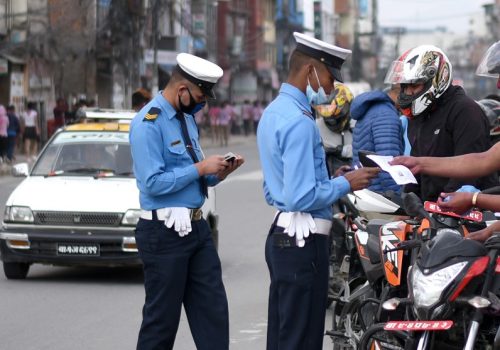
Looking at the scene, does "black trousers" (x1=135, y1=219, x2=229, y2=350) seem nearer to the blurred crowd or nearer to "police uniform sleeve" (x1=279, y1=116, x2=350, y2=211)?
"police uniform sleeve" (x1=279, y1=116, x2=350, y2=211)

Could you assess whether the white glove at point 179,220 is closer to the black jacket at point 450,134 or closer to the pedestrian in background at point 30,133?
the black jacket at point 450,134

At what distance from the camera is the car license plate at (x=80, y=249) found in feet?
42.4

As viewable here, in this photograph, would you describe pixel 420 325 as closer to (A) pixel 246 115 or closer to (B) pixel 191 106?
(B) pixel 191 106

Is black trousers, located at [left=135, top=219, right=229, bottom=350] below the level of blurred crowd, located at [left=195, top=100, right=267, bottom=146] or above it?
above

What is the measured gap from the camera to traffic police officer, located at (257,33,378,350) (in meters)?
6.47

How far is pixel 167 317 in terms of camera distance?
24.6 feet

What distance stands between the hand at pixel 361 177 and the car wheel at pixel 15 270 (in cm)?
754

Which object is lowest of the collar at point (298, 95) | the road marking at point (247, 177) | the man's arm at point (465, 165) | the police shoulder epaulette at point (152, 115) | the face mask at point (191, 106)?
the road marking at point (247, 177)

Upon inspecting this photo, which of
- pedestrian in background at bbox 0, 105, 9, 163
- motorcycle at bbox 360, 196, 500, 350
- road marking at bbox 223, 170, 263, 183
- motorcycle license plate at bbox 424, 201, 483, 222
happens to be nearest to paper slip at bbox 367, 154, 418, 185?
motorcycle license plate at bbox 424, 201, 483, 222

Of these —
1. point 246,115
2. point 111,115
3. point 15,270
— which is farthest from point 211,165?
point 246,115

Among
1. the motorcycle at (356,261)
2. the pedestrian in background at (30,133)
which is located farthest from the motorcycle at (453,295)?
the pedestrian in background at (30,133)

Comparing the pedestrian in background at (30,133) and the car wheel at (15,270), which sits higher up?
the car wheel at (15,270)

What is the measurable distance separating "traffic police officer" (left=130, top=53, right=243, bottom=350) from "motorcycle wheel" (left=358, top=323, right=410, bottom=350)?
1.39 meters

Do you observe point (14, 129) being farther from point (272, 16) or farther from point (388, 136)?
point (272, 16)
